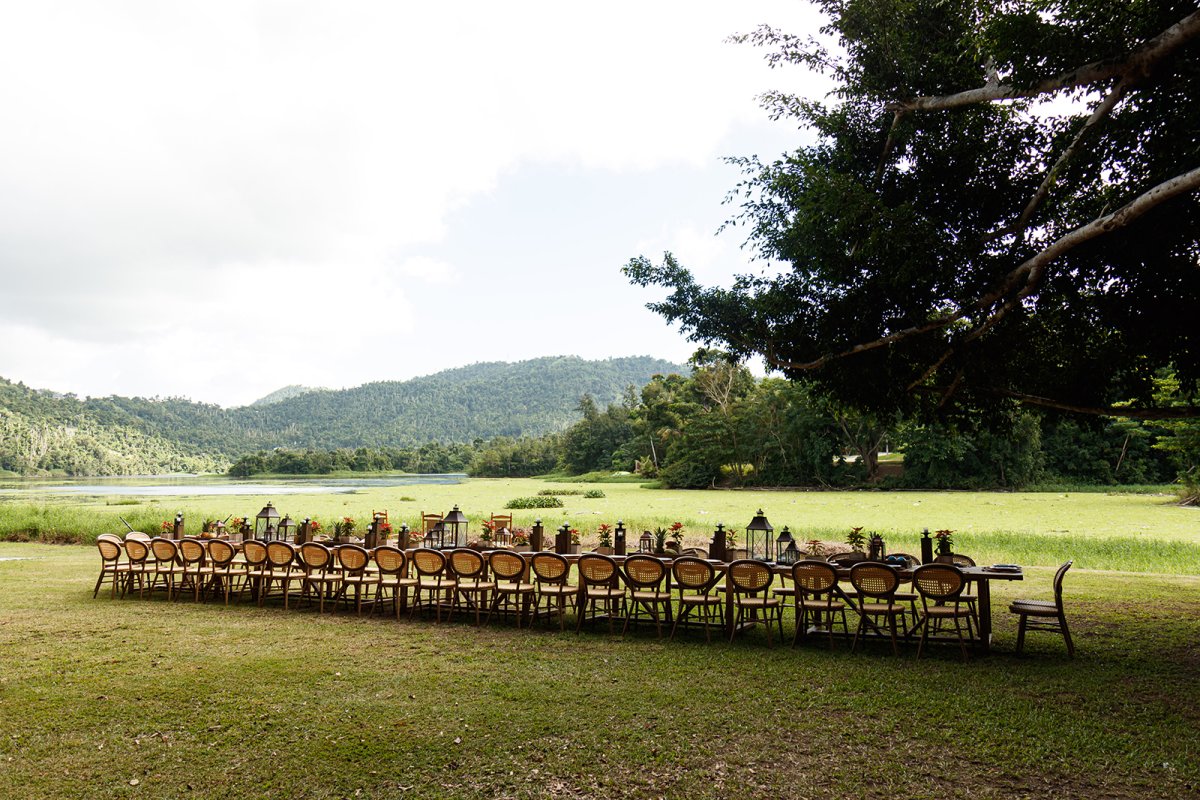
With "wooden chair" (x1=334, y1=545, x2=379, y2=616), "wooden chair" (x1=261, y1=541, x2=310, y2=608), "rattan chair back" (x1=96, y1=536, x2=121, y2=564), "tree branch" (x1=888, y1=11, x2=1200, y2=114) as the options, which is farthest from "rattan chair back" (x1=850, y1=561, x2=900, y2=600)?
"rattan chair back" (x1=96, y1=536, x2=121, y2=564)

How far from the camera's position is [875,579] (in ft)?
23.3

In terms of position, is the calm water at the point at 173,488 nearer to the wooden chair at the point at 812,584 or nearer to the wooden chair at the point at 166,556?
the wooden chair at the point at 166,556

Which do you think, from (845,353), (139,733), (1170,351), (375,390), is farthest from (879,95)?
(375,390)

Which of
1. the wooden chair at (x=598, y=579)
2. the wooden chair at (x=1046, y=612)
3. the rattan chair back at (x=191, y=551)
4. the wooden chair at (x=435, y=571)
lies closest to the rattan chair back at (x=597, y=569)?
the wooden chair at (x=598, y=579)

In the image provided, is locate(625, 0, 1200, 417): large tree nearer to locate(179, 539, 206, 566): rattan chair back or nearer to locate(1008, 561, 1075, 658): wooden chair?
locate(1008, 561, 1075, 658): wooden chair

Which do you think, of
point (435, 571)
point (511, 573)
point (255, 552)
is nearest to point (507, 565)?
point (511, 573)

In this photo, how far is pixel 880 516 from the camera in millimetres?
25078

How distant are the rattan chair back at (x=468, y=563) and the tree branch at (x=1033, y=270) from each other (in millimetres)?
4572

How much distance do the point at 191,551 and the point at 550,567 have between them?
541 cm

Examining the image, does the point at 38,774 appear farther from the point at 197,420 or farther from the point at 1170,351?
the point at 197,420

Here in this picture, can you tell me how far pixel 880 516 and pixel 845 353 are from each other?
60.2 feet

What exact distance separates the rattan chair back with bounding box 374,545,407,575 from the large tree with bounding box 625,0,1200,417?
15.6 feet

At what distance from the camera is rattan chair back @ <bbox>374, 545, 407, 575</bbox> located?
8.80 meters

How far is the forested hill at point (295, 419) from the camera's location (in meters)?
92.4
